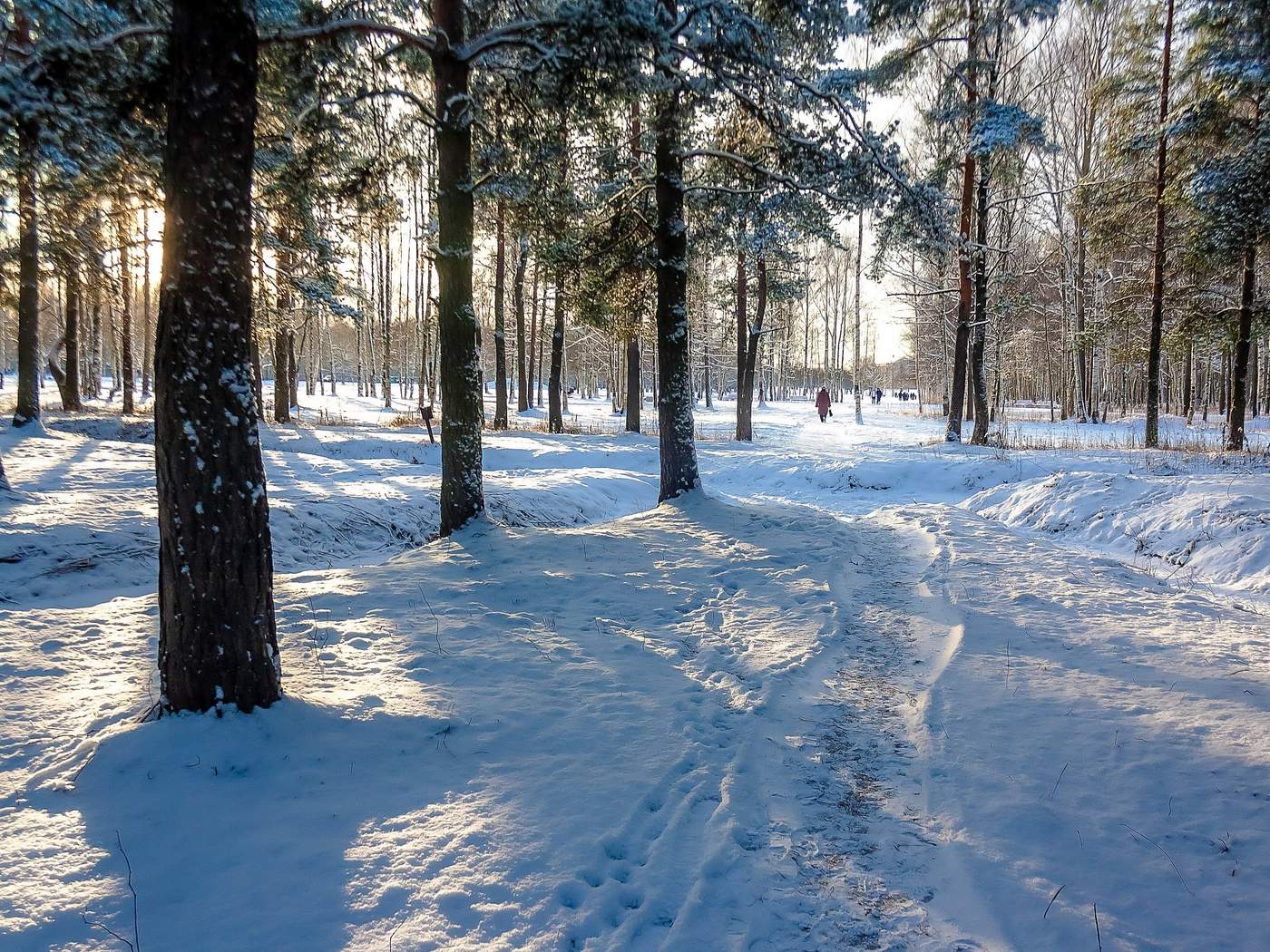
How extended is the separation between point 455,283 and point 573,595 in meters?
3.94

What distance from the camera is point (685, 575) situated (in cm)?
Answer: 689

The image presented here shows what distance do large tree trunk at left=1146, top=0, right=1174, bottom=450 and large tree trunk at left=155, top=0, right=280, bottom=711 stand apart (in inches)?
702

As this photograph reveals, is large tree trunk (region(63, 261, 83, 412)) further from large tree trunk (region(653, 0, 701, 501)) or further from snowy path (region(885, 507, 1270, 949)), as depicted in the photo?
snowy path (region(885, 507, 1270, 949))

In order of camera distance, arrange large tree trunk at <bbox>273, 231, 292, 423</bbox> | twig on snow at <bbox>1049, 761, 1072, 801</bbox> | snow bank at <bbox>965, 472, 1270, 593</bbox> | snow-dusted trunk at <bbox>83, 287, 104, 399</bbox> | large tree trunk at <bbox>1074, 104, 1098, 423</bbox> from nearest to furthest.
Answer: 1. twig on snow at <bbox>1049, 761, 1072, 801</bbox>
2. snow bank at <bbox>965, 472, 1270, 593</bbox>
3. large tree trunk at <bbox>273, 231, 292, 423</bbox>
4. large tree trunk at <bbox>1074, 104, 1098, 423</bbox>
5. snow-dusted trunk at <bbox>83, 287, 104, 399</bbox>

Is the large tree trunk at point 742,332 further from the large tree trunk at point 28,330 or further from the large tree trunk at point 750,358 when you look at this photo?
the large tree trunk at point 28,330

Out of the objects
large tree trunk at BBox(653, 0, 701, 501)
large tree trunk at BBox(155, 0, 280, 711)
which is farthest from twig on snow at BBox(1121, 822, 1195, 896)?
large tree trunk at BBox(653, 0, 701, 501)

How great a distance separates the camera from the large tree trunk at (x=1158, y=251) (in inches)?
590

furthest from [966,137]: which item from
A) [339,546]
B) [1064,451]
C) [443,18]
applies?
[339,546]

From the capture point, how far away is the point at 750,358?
20969 mm

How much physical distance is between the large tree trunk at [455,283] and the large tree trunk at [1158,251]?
15273mm

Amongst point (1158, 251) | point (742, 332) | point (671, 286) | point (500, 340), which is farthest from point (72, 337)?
point (1158, 251)

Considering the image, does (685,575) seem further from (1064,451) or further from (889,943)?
(1064,451)

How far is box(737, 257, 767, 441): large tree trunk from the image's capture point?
67.2 ft

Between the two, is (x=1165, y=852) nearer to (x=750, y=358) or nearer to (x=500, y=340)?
(x=750, y=358)
